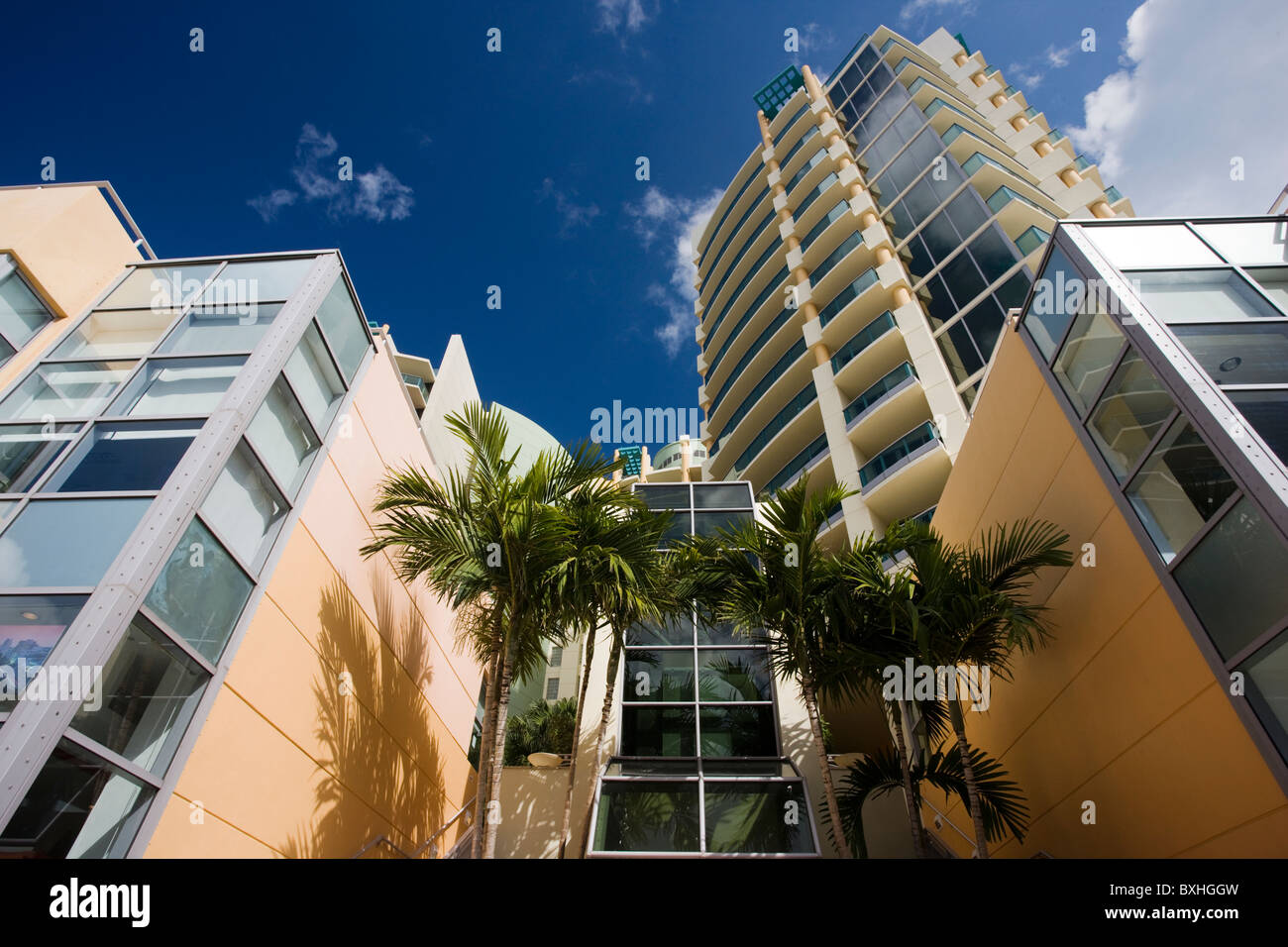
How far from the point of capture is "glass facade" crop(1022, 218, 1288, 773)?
15.9 ft

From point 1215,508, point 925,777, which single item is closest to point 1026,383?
point 1215,508

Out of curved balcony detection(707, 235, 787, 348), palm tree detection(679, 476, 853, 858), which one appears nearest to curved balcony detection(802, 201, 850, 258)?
curved balcony detection(707, 235, 787, 348)

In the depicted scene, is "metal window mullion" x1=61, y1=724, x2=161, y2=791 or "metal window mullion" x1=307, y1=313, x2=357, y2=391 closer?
"metal window mullion" x1=61, y1=724, x2=161, y2=791

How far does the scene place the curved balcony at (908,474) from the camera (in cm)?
1995

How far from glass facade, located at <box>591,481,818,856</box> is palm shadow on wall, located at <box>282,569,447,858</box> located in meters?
2.78

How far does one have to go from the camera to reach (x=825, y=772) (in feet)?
25.3

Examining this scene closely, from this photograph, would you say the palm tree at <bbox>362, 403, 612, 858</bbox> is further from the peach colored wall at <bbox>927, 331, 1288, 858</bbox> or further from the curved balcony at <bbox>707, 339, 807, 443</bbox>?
Result: the curved balcony at <bbox>707, 339, 807, 443</bbox>

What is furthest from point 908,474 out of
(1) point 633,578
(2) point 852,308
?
(1) point 633,578

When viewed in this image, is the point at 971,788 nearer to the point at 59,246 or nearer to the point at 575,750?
the point at 575,750

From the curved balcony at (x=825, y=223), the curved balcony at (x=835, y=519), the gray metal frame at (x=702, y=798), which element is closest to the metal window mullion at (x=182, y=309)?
the gray metal frame at (x=702, y=798)

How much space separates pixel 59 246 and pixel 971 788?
13257mm

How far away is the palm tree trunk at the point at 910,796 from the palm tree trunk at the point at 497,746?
14.4 feet

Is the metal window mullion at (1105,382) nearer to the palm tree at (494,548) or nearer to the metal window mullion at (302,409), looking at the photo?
the palm tree at (494,548)
